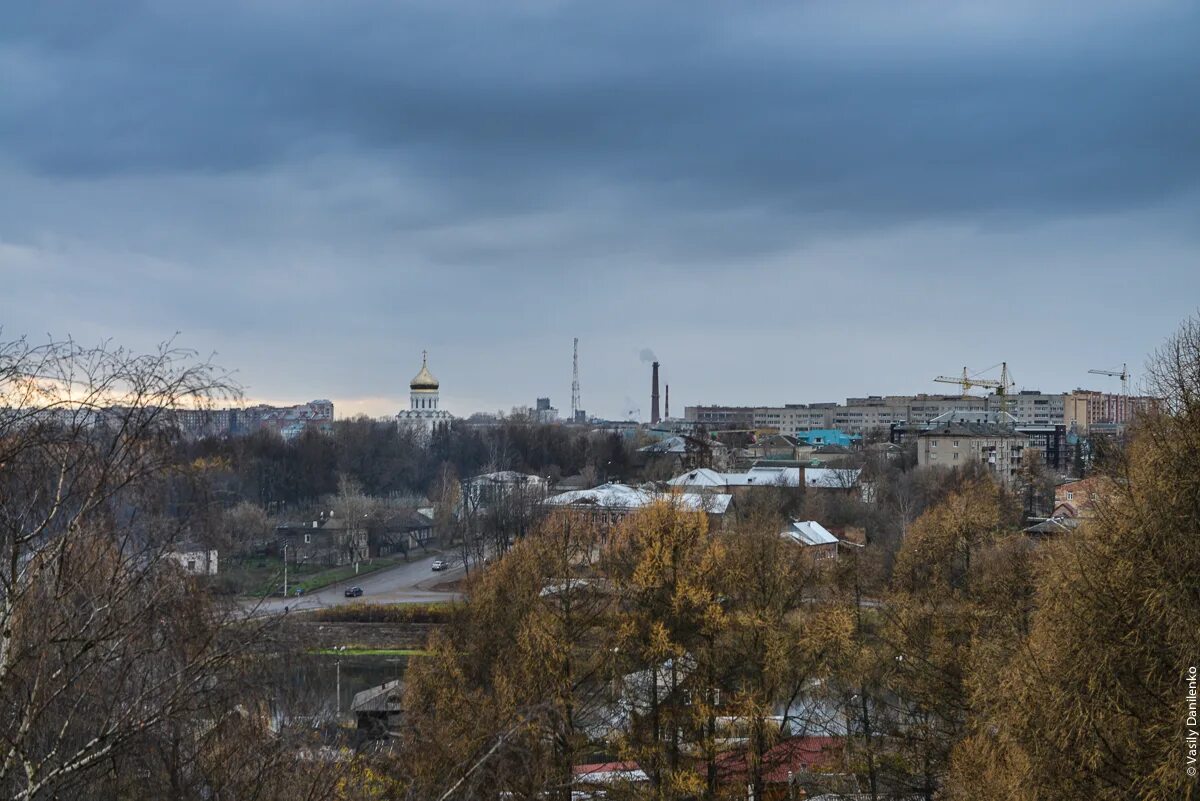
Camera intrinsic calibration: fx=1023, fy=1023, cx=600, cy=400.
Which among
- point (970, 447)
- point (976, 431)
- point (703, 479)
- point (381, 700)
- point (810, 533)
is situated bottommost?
point (381, 700)

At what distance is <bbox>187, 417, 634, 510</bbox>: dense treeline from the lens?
146 ft

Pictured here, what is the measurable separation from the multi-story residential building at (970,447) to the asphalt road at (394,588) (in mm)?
23626

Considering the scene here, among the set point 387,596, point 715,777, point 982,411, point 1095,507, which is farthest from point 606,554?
point 982,411

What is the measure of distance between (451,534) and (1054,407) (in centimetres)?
7788

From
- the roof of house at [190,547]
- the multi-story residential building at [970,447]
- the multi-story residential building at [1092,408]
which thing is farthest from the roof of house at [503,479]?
the multi-story residential building at [1092,408]

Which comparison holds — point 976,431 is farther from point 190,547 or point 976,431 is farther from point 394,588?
point 190,547

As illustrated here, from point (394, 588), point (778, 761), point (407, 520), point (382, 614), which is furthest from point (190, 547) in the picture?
point (407, 520)

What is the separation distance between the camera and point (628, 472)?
54.1 meters

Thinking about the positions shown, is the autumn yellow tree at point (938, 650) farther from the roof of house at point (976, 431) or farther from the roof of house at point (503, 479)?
the roof of house at point (976, 431)

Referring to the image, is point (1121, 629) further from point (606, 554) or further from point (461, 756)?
point (606, 554)

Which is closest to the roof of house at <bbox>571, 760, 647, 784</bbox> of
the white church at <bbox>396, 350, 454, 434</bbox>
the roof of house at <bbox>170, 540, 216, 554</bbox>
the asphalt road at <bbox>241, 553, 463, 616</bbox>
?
the roof of house at <bbox>170, 540, 216, 554</bbox>

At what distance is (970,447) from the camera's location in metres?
46.0

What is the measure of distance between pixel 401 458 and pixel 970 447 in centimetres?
2777

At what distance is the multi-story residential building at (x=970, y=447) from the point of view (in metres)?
45.9
